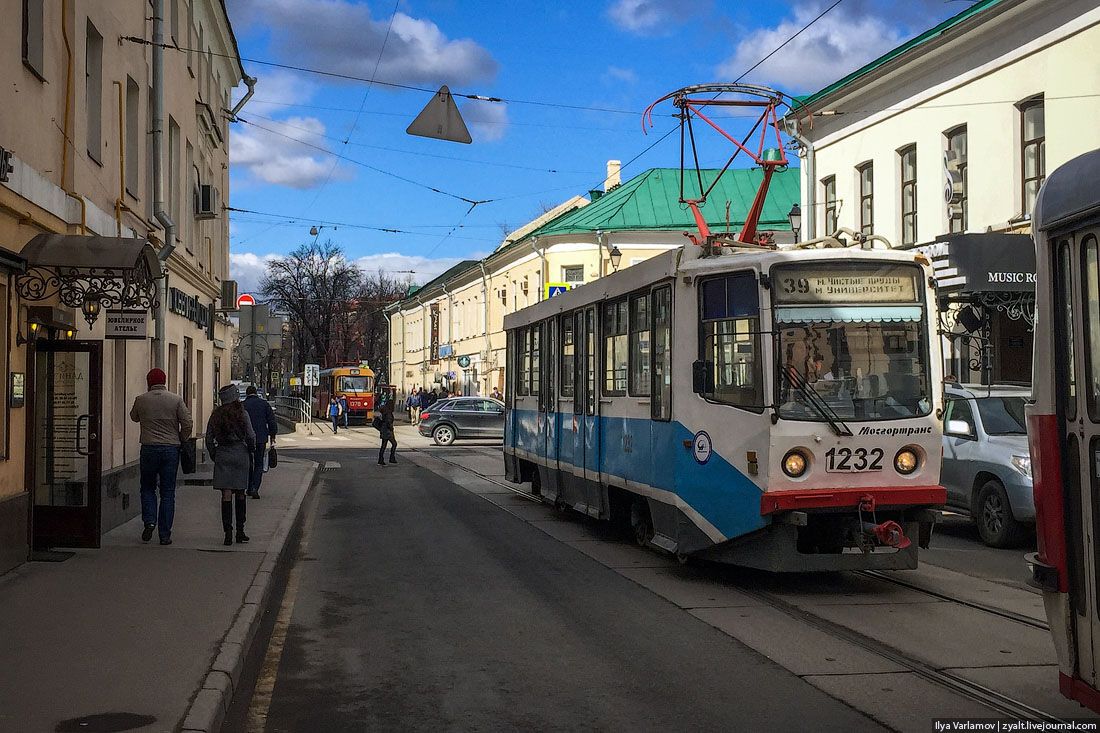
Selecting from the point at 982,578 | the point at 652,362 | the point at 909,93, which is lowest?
the point at 982,578

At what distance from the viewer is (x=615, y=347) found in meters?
12.4

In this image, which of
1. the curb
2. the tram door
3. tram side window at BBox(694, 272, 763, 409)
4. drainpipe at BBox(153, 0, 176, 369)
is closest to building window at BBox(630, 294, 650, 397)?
tram side window at BBox(694, 272, 763, 409)

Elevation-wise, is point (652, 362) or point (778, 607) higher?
point (652, 362)

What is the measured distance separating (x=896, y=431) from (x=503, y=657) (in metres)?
3.95

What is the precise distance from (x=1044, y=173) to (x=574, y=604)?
15680 millimetres

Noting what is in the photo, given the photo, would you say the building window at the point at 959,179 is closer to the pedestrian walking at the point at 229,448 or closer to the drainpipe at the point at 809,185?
the drainpipe at the point at 809,185

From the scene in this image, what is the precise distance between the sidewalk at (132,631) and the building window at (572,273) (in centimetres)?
3547

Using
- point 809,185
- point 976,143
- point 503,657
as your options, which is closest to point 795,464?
Answer: point 503,657

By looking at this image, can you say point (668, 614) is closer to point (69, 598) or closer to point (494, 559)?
point (494, 559)

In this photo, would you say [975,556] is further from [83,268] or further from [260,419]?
[260,419]

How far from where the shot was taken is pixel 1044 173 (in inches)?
818

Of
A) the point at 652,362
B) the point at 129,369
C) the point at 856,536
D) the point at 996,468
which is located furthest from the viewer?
the point at 129,369

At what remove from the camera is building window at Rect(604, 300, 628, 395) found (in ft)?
39.7

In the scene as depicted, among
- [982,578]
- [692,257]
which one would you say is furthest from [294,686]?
[982,578]
